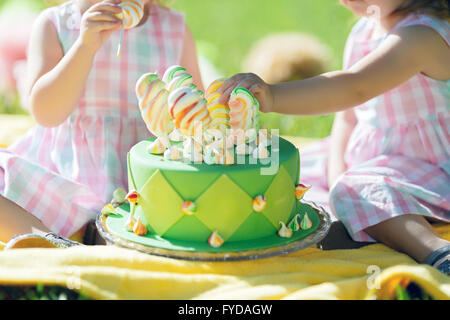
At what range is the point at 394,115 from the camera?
161 centimetres

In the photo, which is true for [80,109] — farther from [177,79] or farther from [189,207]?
[189,207]

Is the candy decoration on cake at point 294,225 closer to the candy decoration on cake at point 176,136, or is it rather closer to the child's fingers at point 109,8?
the candy decoration on cake at point 176,136

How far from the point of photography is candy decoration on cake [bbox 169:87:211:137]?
1142 mm

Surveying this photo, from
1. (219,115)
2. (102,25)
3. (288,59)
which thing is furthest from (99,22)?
(288,59)

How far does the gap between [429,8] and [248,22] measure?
97.5 inches

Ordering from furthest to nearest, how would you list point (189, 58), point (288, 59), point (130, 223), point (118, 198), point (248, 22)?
point (248, 22), point (288, 59), point (189, 58), point (118, 198), point (130, 223)

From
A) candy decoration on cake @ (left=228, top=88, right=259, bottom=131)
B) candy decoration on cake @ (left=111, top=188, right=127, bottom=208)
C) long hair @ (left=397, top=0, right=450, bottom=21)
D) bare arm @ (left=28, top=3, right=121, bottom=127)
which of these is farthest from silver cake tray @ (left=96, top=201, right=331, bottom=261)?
long hair @ (left=397, top=0, right=450, bottom=21)

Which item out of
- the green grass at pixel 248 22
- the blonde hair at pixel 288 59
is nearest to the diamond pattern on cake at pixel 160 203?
the blonde hair at pixel 288 59

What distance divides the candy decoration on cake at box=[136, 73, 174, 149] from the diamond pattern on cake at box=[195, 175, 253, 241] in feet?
0.58

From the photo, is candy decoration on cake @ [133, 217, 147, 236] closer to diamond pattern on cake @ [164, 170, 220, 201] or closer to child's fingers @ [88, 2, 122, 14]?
diamond pattern on cake @ [164, 170, 220, 201]

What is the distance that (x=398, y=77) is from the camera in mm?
1439

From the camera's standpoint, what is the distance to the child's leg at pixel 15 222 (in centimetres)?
137

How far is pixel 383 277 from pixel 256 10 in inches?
127
